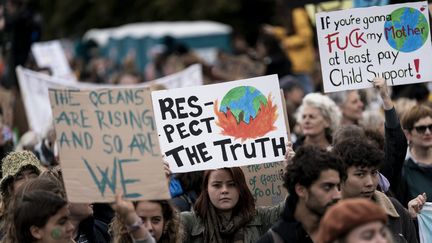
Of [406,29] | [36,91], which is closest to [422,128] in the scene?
[406,29]

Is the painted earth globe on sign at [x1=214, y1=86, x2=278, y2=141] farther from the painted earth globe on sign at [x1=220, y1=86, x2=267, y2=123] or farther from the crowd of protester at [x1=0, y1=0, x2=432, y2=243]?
the crowd of protester at [x1=0, y1=0, x2=432, y2=243]

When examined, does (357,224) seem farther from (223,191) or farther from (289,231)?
(223,191)

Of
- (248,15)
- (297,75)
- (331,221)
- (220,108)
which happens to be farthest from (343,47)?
(248,15)

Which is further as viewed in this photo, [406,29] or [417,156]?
[417,156]

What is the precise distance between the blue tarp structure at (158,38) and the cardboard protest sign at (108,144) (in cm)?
1985

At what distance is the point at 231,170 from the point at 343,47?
1445 millimetres

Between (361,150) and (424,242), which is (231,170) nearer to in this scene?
(361,150)

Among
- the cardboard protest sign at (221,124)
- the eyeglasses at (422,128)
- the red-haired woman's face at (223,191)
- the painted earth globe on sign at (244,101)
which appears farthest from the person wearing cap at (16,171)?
the eyeglasses at (422,128)

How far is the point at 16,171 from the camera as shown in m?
8.10

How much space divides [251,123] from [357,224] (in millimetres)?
2612

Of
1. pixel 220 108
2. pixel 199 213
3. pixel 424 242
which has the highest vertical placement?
pixel 220 108

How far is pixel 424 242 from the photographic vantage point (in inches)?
332

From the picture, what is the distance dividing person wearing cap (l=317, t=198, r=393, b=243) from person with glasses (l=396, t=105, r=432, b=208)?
3.28 metres

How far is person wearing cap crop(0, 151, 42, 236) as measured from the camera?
8.06 metres
